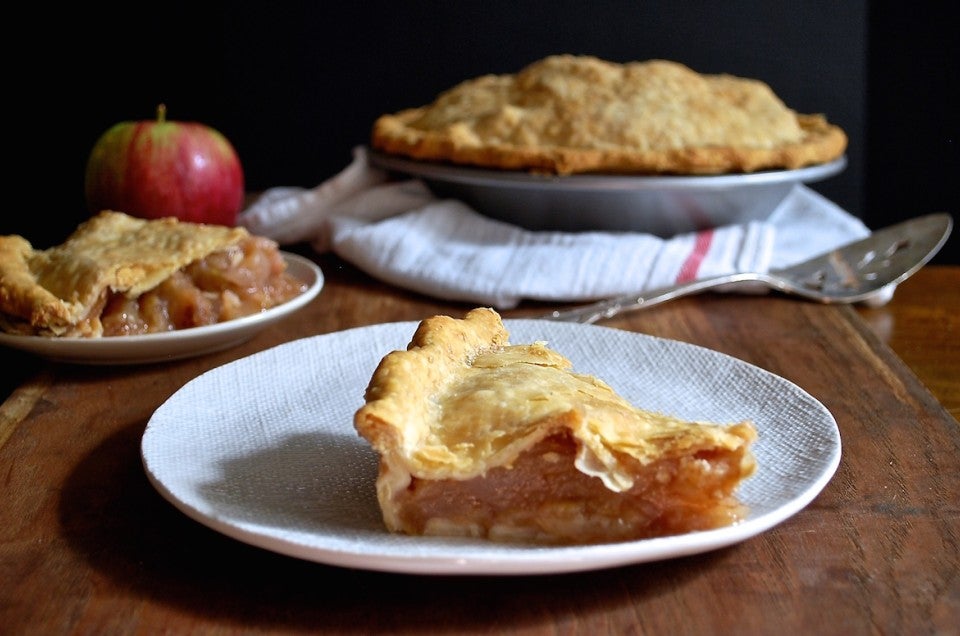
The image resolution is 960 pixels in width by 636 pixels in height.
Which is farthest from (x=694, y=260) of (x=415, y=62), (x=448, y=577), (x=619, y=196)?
(x=415, y=62)

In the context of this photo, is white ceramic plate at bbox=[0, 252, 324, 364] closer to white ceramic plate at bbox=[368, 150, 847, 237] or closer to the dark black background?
white ceramic plate at bbox=[368, 150, 847, 237]

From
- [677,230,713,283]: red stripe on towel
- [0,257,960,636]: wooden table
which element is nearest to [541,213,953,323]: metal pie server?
[677,230,713,283]: red stripe on towel

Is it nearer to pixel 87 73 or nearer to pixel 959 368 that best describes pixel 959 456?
pixel 959 368

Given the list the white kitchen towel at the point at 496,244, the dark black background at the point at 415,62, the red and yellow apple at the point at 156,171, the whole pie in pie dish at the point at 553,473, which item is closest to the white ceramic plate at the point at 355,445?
the whole pie in pie dish at the point at 553,473

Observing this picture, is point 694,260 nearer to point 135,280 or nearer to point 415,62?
point 135,280

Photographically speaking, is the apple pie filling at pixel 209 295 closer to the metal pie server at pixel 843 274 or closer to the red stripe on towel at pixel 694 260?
the metal pie server at pixel 843 274
